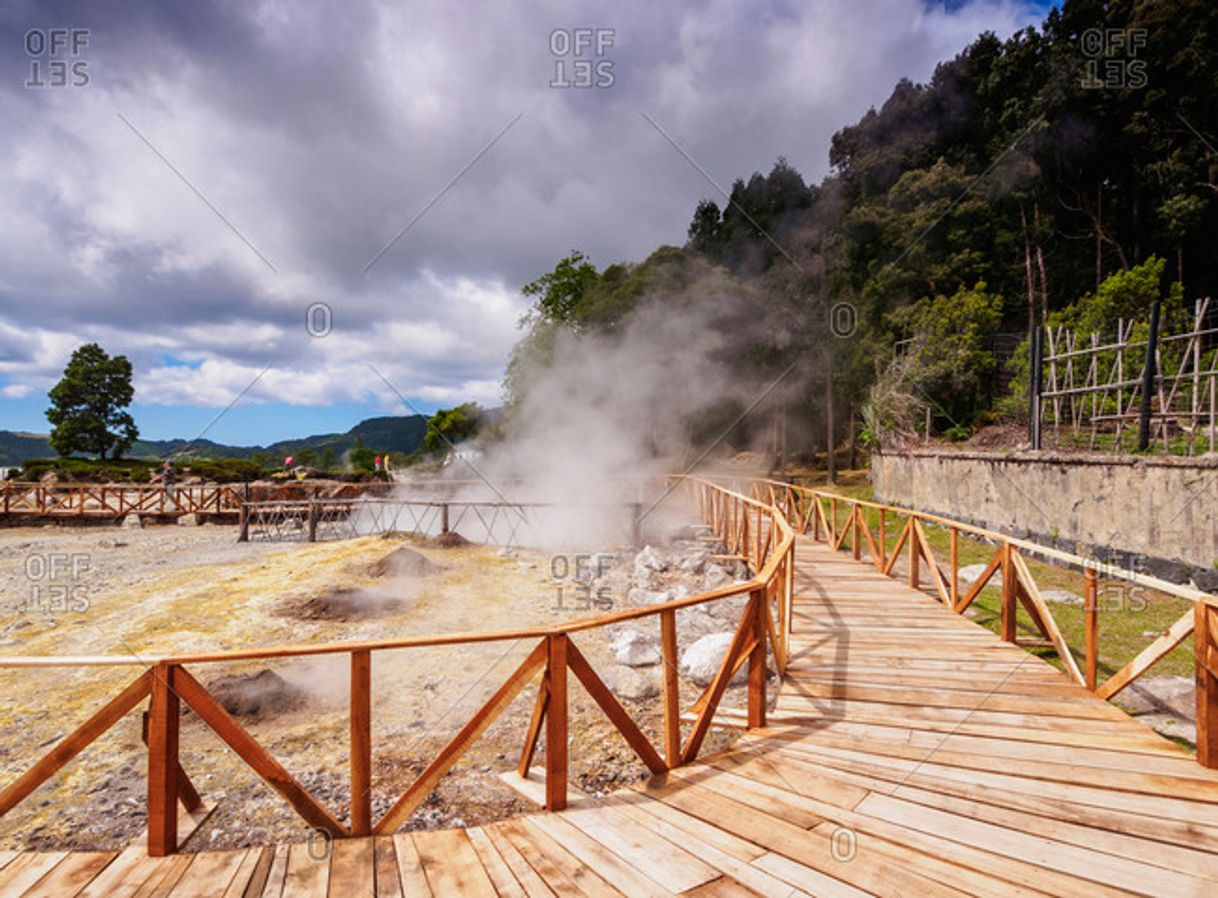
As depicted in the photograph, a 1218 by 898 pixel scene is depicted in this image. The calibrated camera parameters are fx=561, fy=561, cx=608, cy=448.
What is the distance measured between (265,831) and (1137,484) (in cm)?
967

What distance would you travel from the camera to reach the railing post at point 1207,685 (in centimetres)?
281

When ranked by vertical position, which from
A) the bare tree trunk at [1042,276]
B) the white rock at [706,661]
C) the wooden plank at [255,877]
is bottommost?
the white rock at [706,661]

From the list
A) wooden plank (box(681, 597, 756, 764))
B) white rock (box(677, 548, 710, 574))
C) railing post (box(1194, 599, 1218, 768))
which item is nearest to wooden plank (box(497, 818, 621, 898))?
wooden plank (box(681, 597, 756, 764))

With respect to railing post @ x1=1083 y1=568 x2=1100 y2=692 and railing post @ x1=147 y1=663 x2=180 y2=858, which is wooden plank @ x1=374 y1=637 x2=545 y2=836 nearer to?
railing post @ x1=147 y1=663 x2=180 y2=858

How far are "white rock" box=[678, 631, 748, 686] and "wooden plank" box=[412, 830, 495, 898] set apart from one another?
3903 millimetres

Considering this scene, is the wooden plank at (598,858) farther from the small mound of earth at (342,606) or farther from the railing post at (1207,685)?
the small mound of earth at (342,606)

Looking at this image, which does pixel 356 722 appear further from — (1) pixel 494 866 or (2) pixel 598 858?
(2) pixel 598 858

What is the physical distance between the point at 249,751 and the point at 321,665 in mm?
5271

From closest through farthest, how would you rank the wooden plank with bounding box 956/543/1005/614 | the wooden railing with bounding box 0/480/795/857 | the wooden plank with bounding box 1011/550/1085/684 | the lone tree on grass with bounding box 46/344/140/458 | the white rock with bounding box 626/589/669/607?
the wooden railing with bounding box 0/480/795/857 → the wooden plank with bounding box 1011/550/1085/684 → the wooden plank with bounding box 956/543/1005/614 → the white rock with bounding box 626/589/669/607 → the lone tree on grass with bounding box 46/344/140/458

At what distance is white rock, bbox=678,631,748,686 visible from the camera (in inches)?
230

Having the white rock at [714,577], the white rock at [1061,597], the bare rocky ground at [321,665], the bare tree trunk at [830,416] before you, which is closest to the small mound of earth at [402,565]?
the bare rocky ground at [321,665]

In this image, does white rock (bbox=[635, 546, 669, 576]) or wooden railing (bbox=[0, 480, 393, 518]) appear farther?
wooden railing (bbox=[0, 480, 393, 518])

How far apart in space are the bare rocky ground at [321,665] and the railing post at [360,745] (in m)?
1.55

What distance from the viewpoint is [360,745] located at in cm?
249
